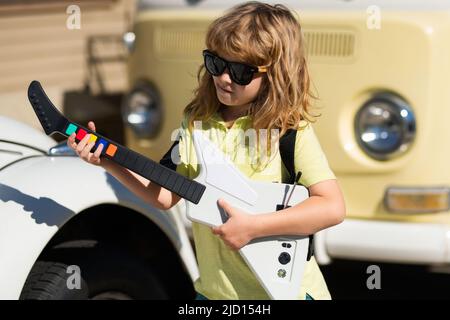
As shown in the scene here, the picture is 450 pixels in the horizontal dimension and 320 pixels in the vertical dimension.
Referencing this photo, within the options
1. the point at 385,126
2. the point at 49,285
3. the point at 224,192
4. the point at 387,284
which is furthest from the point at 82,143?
the point at 387,284

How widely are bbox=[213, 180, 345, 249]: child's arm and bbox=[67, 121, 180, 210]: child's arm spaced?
19cm

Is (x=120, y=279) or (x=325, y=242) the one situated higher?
(x=325, y=242)

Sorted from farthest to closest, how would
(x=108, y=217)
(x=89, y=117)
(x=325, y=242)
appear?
(x=89, y=117)
(x=325, y=242)
(x=108, y=217)

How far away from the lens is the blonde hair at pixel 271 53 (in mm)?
2229

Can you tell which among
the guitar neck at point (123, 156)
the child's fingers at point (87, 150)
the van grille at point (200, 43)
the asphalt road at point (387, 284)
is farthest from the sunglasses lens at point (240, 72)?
the asphalt road at point (387, 284)

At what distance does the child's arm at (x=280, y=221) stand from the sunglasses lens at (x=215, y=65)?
0.32 m

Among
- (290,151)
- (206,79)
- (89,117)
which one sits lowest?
(290,151)

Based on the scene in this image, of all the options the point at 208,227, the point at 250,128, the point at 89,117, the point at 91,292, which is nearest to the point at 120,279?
the point at 91,292

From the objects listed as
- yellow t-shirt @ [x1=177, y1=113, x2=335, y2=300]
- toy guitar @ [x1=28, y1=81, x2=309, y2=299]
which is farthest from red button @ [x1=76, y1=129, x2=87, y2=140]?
yellow t-shirt @ [x1=177, y1=113, x2=335, y2=300]

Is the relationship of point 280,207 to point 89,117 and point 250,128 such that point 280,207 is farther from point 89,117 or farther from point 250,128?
point 89,117

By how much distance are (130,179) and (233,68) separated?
1.26ft

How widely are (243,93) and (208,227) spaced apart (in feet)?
1.18

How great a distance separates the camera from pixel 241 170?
231cm
